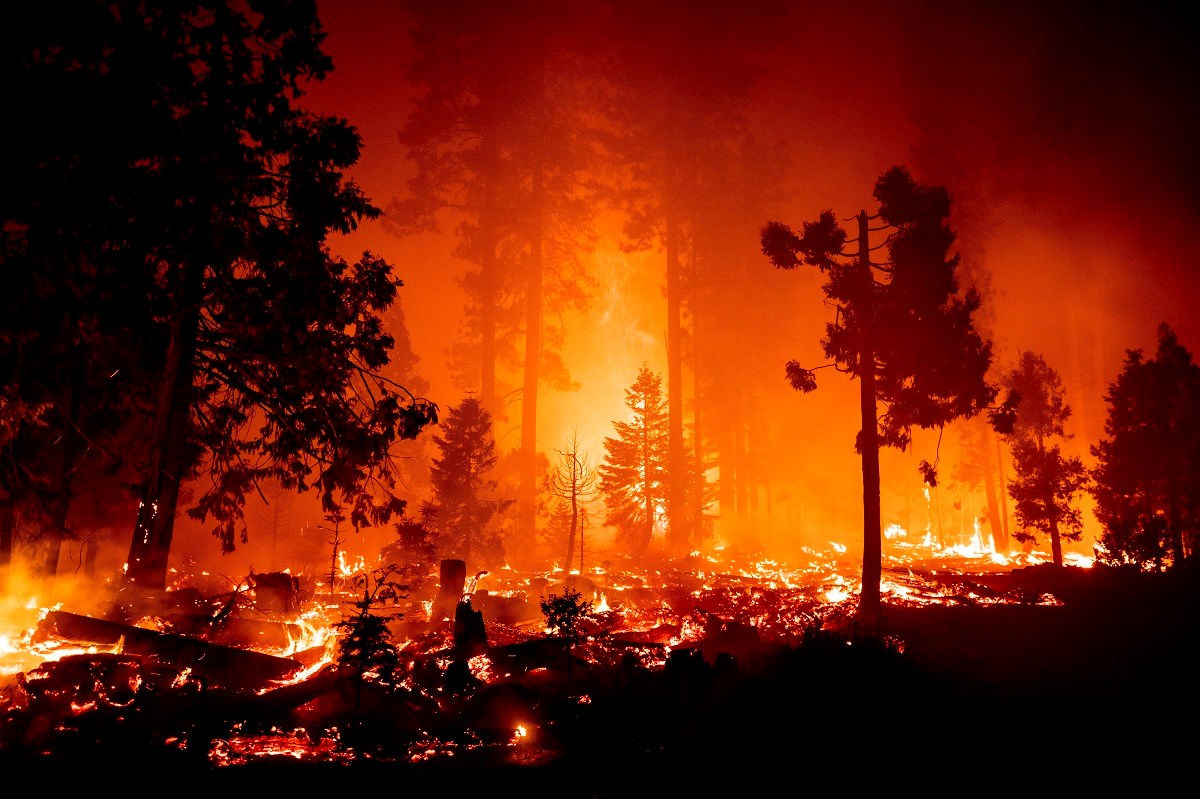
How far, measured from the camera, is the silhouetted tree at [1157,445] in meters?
28.7

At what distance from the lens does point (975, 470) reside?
1950 inches

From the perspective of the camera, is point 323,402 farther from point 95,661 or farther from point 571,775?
point 571,775

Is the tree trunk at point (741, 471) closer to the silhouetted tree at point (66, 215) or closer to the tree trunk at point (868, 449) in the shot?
the tree trunk at point (868, 449)

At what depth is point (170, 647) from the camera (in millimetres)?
9156

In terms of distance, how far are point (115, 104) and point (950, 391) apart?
63.4 feet

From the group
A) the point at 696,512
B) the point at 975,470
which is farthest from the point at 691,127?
the point at 975,470

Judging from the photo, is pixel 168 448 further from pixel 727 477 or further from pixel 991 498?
pixel 991 498

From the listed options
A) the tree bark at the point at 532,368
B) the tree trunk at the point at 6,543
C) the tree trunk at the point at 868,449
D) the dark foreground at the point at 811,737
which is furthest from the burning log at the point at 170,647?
the tree bark at the point at 532,368

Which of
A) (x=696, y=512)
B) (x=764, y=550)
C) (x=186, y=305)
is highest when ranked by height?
(x=186, y=305)

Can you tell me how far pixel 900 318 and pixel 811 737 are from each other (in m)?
13.4

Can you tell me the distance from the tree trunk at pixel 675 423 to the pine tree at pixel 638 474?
0.86 meters

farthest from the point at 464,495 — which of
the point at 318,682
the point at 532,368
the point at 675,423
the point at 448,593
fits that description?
the point at 318,682

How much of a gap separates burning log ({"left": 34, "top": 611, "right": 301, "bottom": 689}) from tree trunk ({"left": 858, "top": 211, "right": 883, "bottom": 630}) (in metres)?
14.2

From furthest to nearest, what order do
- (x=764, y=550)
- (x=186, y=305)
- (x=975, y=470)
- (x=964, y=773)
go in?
1. (x=975, y=470)
2. (x=764, y=550)
3. (x=186, y=305)
4. (x=964, y=773)
